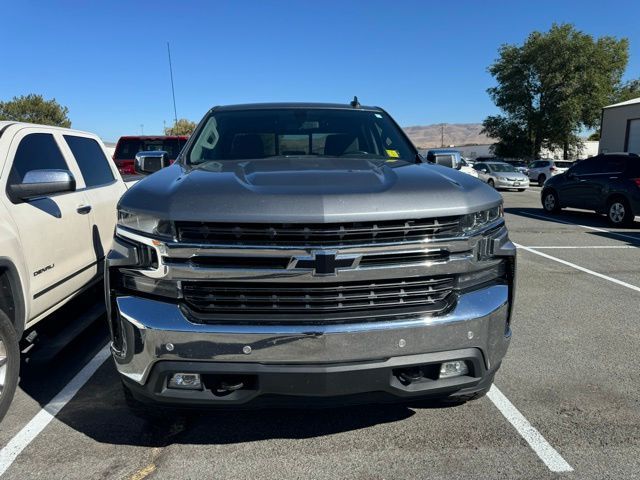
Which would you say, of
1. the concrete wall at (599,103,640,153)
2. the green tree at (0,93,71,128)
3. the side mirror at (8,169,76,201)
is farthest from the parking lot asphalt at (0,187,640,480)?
the green tree at (0,93,71,128)

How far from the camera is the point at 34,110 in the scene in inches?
1849

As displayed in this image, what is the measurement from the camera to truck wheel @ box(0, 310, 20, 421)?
304 centimetres

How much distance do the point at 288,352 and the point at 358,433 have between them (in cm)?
102

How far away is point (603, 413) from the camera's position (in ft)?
10.8

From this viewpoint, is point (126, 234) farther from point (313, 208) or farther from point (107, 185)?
point (107, 185)

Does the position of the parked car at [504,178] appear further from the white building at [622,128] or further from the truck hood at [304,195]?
the truck hood at [304,195]

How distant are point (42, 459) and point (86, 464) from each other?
0.91ft

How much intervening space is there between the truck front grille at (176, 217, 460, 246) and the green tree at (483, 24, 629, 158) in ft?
167

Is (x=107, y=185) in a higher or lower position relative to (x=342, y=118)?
lower

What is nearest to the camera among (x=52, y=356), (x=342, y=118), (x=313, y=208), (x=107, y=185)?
(x=313, y=208)

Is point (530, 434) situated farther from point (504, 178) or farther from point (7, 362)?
point (504, 178)

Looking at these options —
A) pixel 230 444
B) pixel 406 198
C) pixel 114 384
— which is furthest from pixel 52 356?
pixel 406 198

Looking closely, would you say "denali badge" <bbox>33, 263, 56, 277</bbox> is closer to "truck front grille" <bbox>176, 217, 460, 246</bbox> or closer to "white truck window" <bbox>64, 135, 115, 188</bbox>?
"white truck window" <bbox>64, 135, 115, 188</bbox>

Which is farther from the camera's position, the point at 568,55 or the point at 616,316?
the point at 568,55
